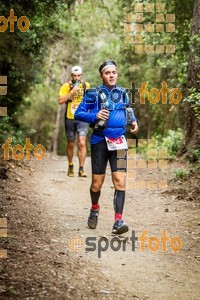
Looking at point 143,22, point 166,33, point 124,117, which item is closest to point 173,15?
point 166,33

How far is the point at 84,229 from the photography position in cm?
667

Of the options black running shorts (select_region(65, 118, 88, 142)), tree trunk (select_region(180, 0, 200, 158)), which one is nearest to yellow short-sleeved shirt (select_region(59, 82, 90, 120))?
black running shorts (select_region(65, 118, 88, 142))

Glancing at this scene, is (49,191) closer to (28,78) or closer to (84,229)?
(84,229)

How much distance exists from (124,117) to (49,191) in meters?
3.50

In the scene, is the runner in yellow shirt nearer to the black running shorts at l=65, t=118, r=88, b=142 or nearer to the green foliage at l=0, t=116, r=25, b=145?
the black running shorts at l=65, t=118, r=88, b=142

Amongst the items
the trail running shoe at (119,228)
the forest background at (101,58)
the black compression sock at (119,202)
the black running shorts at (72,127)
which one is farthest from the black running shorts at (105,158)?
the black running shorts at (72,127)

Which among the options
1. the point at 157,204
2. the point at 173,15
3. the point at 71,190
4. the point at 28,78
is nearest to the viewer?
the point at 157,204

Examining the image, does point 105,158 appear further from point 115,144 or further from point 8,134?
point 8,134

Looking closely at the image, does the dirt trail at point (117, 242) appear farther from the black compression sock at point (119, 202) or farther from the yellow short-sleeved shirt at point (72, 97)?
the yellow short-sleeved shirt at point (72, 97)

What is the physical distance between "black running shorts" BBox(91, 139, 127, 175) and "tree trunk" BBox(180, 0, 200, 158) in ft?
18.3

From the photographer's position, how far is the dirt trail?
453 cm

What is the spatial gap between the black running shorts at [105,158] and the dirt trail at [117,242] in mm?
943

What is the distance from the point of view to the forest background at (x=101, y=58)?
1202 cm

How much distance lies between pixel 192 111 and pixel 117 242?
6.77 meters
